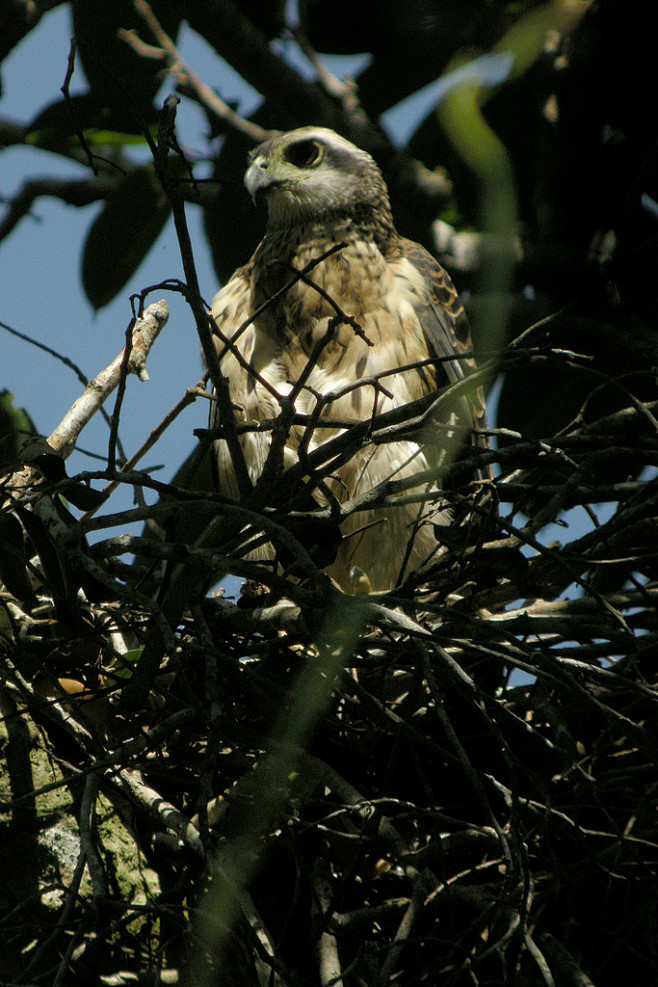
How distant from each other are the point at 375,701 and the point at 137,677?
1.61 ft

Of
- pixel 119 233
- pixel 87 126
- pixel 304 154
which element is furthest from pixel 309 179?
pixel 87 126

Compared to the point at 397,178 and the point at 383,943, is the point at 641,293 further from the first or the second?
the point at 383,943

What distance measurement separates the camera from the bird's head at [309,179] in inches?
141

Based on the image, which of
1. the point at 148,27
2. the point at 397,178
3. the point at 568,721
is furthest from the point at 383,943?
the point at 148,27

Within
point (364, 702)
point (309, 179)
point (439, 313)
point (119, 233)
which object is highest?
point (309, 179)

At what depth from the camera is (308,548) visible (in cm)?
209

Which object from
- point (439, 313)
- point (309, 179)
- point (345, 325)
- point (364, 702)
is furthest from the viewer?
point (309, 179)

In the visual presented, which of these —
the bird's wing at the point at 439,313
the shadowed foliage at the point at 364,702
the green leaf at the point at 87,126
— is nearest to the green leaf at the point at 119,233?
the green leaf at the point at 87,126

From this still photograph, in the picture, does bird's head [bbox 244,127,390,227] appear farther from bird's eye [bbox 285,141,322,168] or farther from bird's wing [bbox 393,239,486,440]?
bird's wing [bbox 393,239,486,440]

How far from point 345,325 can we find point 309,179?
838 mm

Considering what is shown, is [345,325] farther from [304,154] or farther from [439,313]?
[304,154]

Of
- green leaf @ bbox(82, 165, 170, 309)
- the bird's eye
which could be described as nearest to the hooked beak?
the bird's eye

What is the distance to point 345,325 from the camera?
126 inches

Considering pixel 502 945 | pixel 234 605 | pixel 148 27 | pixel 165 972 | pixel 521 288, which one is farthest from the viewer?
pixel 148 27
